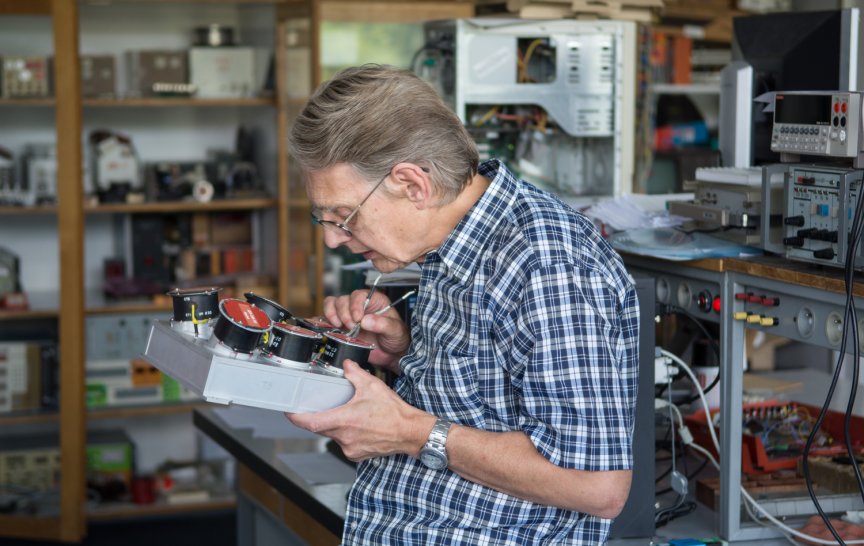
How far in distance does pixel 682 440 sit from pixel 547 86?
118 centimetres

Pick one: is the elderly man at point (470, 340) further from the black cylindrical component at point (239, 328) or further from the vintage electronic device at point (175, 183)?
the vintage electronic device at point (175, 183)

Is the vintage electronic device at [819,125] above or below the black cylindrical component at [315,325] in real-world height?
above

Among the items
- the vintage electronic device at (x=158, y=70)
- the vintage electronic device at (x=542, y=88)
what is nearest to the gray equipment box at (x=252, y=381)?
the vintage electronic device at (x=542, y=88)

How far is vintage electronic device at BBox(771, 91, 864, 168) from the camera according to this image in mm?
1620

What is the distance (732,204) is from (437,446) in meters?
0.94

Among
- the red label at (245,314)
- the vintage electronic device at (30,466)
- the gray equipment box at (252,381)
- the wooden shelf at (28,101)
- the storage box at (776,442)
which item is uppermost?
the wooden shelf at (28,101)

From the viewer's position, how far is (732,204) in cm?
199

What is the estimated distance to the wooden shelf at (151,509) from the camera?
4016 millimetres

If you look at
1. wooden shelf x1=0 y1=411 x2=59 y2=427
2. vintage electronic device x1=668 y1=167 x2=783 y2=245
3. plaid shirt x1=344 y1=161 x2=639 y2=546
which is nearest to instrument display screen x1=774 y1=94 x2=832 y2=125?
vintage electronic device x1=668 y1=167 x2=783 y2=245

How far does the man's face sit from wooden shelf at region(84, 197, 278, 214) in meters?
2.72

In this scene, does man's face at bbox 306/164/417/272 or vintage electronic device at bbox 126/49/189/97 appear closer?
man's face at bbox 306/164/417/272

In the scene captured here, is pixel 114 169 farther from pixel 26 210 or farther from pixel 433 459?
pixel 433 459

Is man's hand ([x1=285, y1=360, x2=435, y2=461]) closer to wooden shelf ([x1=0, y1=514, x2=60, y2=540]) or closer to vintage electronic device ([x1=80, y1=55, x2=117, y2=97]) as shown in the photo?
wooden shelf ([x1=0, y1=514, x2=60, y2=540])

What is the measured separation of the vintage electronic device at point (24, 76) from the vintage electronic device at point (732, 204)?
8.64ft
